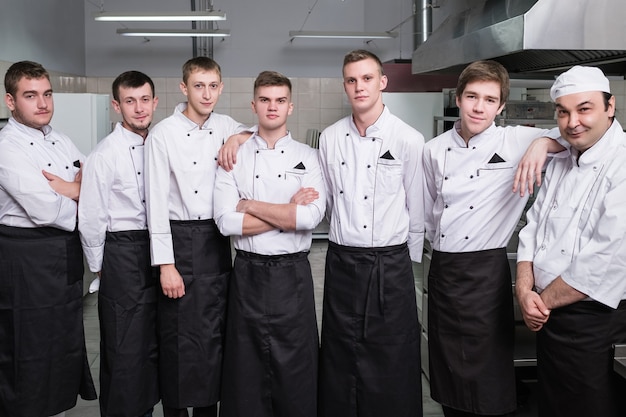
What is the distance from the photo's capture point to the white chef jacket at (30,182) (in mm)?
2594

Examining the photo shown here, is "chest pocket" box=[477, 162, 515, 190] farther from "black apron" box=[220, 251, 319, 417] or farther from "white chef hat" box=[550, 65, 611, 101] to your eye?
"black apron" box=[220, 251, 319, 417]

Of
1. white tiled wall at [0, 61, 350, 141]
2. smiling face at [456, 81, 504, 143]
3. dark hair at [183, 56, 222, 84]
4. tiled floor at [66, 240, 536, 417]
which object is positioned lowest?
tiled floor at [66, 240, 536, 417]

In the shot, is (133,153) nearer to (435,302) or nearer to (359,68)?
(359,68)

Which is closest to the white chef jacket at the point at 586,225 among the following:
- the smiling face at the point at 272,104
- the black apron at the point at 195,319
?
the smiling face at the point at 272,104

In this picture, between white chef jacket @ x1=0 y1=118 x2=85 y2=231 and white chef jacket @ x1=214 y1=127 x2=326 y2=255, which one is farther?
white chef jacket @ x1=0 y1=118 x2=85 y2=231

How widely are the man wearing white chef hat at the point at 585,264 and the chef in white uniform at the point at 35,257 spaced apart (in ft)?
5.71

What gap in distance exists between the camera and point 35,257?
266 centimetres

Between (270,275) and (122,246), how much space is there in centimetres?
61

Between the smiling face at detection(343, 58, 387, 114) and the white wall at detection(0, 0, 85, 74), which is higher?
the white wall at detection(0, 0, 85, 74)

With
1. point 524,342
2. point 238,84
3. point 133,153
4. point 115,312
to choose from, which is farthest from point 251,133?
point 238,84

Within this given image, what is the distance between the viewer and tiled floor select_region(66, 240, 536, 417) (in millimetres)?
3283

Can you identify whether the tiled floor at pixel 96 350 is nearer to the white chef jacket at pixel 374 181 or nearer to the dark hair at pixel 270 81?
the white chef jacket at pixel 374 181

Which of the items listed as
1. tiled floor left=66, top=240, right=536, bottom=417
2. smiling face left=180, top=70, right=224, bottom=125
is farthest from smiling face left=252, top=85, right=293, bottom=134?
tiled floor left=66, top=240, right=536, bottom=417

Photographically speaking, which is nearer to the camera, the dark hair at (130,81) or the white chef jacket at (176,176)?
the white chef jacket at (176,176)
